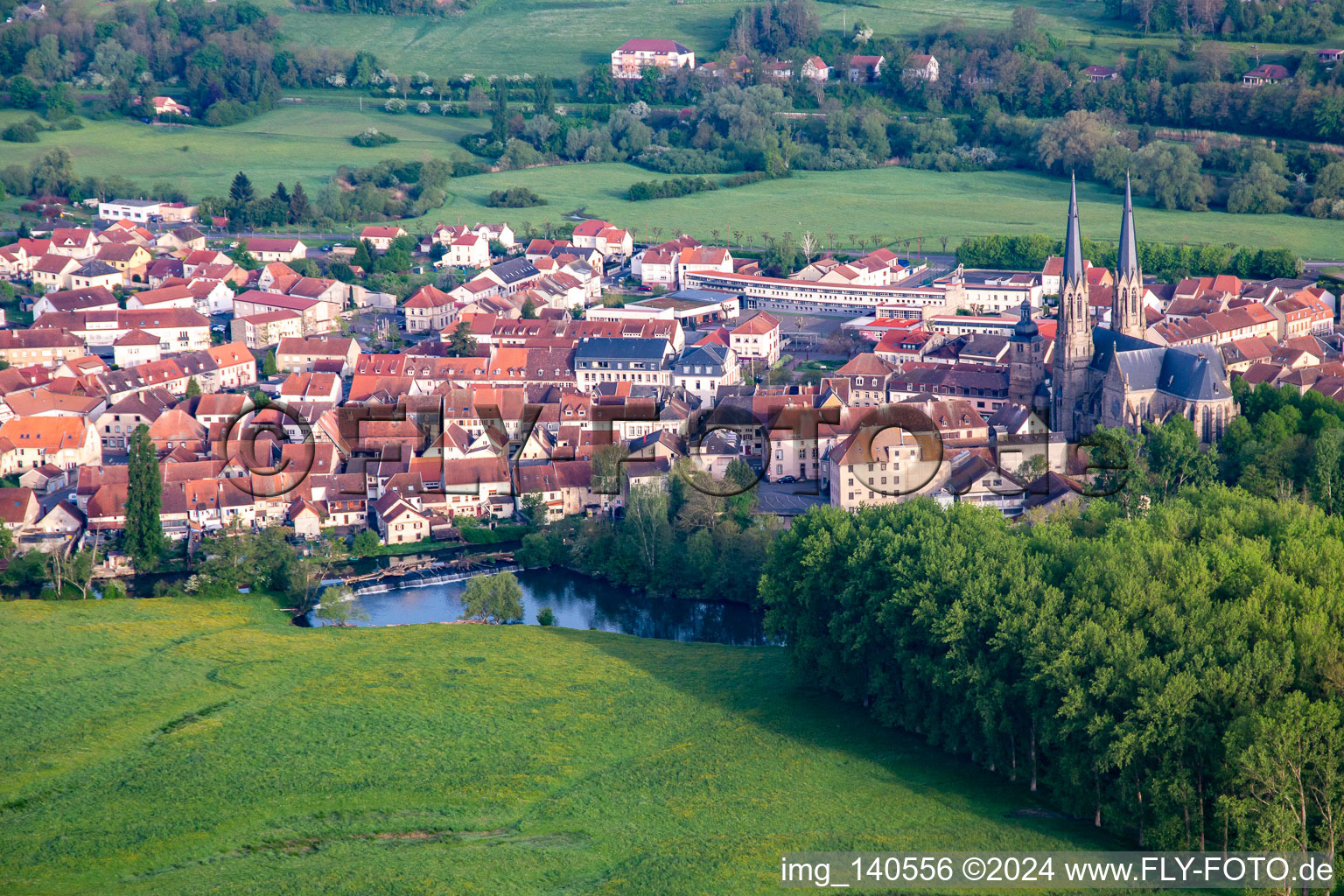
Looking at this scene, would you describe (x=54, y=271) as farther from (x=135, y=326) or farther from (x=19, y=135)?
(x=19, y=135)

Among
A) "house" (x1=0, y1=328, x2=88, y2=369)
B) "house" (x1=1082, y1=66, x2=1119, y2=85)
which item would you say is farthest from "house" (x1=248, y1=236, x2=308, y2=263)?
"house" (x1=1082, y1=66, x2=1119, y2=85)

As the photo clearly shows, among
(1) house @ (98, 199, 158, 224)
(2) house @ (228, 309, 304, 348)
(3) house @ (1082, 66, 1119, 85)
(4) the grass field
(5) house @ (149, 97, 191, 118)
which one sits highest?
(4) the grass field

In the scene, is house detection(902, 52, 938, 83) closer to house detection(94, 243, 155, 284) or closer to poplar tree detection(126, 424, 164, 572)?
house detection(94, 243, 155, 284)

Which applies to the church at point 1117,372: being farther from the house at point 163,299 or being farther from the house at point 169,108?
the house at point 169,108

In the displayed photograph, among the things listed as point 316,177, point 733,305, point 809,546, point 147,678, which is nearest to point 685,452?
point 809,546

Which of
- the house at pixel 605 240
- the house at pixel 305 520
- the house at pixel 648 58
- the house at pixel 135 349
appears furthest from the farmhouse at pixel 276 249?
the house at pixel 648 58

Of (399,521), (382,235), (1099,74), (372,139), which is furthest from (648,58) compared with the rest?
(399,521)
